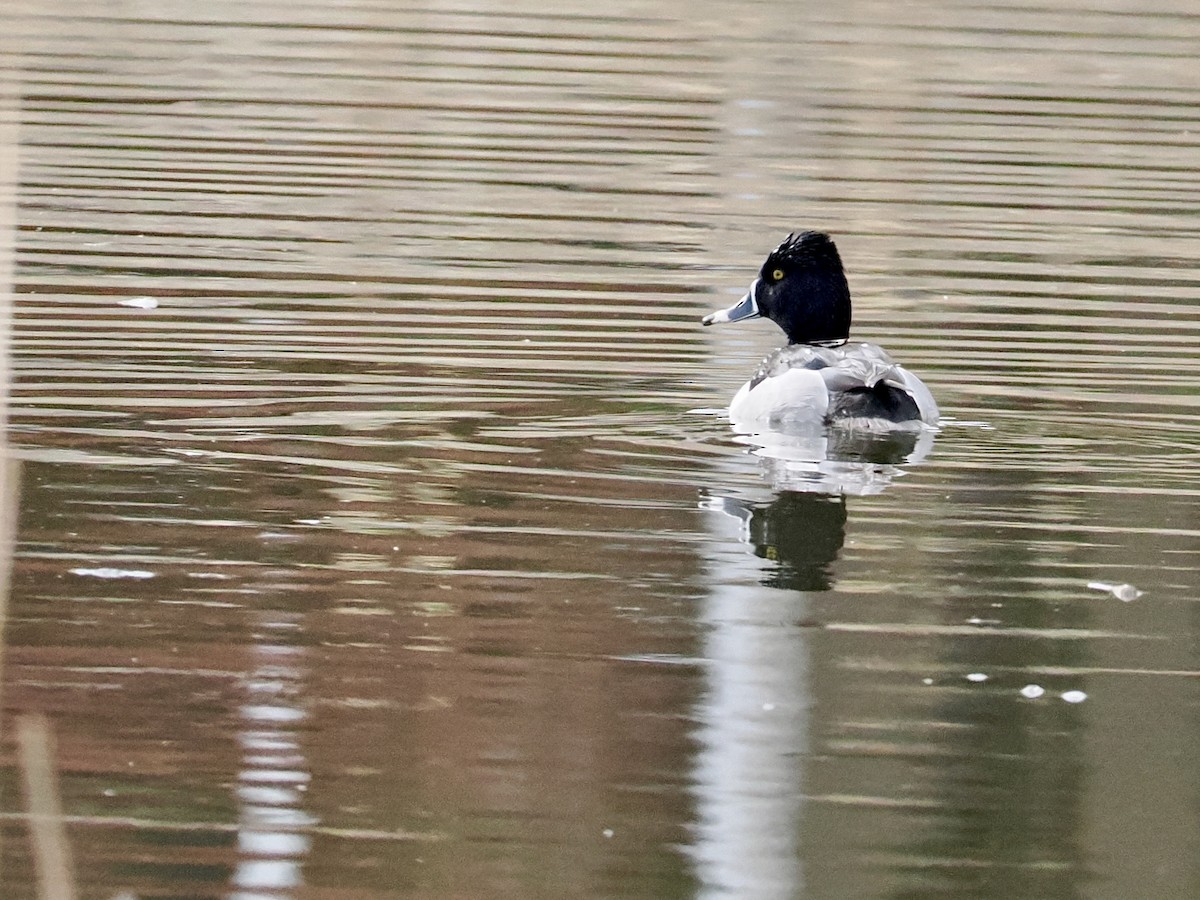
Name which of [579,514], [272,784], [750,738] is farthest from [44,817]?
[579,514]

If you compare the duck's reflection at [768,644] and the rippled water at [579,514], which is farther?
the rippled water at [579,514]

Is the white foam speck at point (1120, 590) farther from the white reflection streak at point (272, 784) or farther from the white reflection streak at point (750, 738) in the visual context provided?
the white reflection streak at point (272, 784)

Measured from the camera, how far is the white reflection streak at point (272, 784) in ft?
16.4

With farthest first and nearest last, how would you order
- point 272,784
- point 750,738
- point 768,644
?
point 768,644 < point 750,738 < point 272,784

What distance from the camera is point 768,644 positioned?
6.77 meters

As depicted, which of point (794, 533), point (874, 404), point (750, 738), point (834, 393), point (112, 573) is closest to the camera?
point (750, 738)

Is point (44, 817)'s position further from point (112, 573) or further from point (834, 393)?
point (834, 393)

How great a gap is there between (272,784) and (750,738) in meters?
1.13

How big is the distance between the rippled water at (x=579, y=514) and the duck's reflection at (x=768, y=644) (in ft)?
0.06

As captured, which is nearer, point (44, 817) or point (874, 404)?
point (44, 817)

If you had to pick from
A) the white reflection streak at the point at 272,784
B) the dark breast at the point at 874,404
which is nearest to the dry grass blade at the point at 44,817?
the white reflection streak at the point at 272,784

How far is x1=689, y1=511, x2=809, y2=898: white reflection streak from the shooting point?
203 inches

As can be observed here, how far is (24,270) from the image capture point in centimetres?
1241

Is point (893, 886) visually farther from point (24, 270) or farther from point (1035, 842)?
point (24, 270)
